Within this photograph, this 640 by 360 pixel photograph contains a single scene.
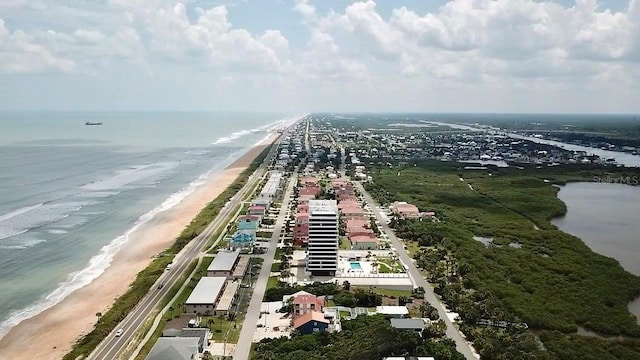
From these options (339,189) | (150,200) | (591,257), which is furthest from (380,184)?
(591,257)

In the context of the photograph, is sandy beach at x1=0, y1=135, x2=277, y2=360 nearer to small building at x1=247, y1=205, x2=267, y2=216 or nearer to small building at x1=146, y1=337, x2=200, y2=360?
small building at x1=146, y1=337, x2=200, y2=360

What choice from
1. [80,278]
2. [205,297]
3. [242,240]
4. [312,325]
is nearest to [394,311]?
[312,325]

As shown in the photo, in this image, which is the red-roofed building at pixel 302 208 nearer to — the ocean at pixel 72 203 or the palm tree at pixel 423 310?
the ocean at pixel 72 203

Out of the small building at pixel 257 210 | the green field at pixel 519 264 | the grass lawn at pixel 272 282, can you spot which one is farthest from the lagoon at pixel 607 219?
the small building at pixel 257 210

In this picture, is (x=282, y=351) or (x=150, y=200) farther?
(x=150, y=200)

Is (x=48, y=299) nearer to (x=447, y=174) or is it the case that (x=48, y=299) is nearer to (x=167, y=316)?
(x=167, y=316)

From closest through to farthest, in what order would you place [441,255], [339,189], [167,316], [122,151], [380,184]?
[167,316]
[441,255]
[339,189]
[380,184]
[122,151]

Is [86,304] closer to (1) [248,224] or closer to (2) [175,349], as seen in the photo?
(2) [175,349]
